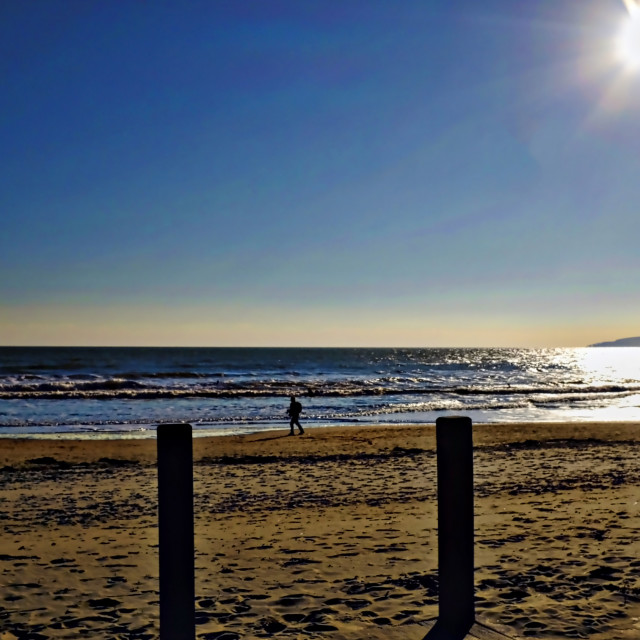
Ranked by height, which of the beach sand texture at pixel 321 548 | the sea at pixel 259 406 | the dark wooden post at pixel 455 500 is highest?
the dark wooden post at pixel 455 500

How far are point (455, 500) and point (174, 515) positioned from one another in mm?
1439

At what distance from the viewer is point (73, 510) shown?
894 cm

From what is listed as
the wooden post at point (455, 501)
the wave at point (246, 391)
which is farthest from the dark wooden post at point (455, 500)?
the wave at point (246, 391)

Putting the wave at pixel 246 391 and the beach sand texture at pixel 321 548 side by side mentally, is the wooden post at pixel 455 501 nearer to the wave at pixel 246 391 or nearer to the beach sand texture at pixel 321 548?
the beach sand texture at pixel 321 548

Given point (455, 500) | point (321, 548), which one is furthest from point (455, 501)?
point (321, 548)

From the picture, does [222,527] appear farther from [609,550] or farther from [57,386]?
[57,386]

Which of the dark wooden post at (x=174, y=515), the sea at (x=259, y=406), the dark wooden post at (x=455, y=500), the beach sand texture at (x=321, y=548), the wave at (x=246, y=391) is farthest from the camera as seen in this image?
the wave at (x=246, y=391)

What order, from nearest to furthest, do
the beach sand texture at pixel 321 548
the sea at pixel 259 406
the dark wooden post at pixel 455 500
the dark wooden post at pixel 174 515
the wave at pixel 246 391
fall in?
the dark wooden post at pixel 174 515, the dark wooden post at pixel 455 500, the beach sand texture at pixel 321 548, the sea at pixel 259 406, the wave at pixel 246 391

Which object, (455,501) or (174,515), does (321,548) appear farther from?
(174,515)

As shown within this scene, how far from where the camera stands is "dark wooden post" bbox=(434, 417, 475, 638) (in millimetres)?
3377

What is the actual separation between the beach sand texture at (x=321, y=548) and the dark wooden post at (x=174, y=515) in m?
1.57

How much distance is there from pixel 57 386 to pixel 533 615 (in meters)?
40.0

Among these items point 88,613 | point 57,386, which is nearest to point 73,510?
point 88,613

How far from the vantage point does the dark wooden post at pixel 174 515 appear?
297 centimetres
